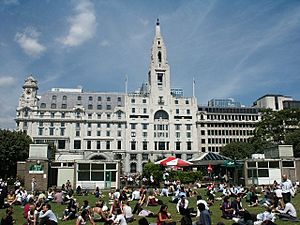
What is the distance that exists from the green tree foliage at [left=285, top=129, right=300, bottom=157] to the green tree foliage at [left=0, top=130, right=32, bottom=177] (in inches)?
1999

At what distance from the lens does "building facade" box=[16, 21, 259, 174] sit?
296ft

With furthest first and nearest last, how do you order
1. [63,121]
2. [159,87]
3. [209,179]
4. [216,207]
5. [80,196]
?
[159,87], [63,121], [209,179], [80,196], [216,207]

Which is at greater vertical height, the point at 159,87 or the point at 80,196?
the point at 159,87

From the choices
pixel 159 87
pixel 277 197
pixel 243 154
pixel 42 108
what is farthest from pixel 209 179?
pixel 42 108

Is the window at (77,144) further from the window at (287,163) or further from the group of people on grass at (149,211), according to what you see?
the window at (287,163)

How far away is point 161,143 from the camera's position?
94.1m

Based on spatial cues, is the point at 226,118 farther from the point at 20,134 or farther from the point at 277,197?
the point at 277,197

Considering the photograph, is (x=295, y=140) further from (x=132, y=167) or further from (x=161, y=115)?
(x=132, y=167)

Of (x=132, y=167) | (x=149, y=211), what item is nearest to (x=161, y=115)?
(x=132, y=167)

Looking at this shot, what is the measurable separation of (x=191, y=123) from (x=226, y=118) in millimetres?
14366

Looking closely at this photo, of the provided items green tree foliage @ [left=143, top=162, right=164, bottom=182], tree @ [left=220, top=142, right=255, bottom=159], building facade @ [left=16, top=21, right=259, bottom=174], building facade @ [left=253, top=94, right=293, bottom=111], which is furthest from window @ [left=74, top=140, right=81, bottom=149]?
building facade @ [left=253, top=94, right=293, bottom=111]

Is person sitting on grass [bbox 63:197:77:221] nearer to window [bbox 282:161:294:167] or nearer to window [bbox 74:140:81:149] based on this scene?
window [bbox 282:161:294:167]

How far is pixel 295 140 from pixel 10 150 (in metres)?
53.6

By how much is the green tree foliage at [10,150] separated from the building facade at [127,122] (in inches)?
927
